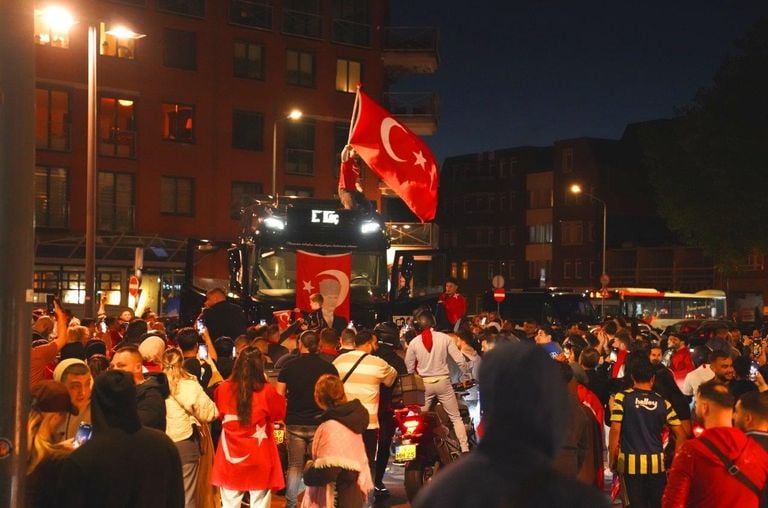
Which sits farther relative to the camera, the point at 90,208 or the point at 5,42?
the point at 90,208

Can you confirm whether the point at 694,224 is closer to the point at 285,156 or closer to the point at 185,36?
the point at 285,156

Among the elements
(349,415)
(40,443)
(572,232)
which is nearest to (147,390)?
(349,415)

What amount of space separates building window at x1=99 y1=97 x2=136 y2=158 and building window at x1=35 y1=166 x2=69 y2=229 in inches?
82.6

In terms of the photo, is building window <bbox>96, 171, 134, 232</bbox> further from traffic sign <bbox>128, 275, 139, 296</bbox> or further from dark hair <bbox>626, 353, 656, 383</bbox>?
dark hair <bbox>626, 353, 656, 383</bbox>

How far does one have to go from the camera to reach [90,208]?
22.0 metres

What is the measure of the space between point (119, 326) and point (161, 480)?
43.6 ft

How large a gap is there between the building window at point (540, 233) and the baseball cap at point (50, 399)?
7762cm

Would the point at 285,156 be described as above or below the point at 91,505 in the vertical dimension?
above

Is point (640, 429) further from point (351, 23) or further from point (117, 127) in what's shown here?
point (351, 23)

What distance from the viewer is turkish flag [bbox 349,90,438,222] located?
21.2 meters

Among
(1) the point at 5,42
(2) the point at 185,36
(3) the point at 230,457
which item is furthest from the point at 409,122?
(1) the point at 5,42

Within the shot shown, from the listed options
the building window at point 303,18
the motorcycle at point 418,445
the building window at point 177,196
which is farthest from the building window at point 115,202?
the motorcycle at point 418,445

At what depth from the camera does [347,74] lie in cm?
5309

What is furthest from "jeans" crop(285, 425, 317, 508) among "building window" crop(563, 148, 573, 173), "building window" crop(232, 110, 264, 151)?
"building window" crop(563, 148, 573, 173)
